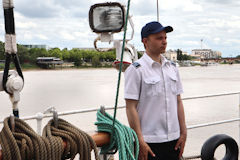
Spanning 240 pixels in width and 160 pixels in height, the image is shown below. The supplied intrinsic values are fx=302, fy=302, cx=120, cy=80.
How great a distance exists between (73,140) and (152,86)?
2.09 feet

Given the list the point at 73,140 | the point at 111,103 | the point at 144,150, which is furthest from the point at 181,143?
the point at 111,103

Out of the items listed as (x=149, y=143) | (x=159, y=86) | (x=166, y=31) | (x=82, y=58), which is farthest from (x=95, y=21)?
(x=82, y=58)

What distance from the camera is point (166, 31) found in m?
1.69

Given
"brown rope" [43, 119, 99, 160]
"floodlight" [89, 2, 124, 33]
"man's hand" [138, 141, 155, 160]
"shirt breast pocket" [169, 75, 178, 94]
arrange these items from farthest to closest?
1. "floodlight" [89, 2, 124, 33]
2. "shirt breast pocket" [169, 75, 178, 94]
3. "man's hand" [138, 141, 155, 160]
4. "brown rope" [43, 119, 99, 160]

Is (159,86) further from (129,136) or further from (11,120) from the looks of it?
(11,120)

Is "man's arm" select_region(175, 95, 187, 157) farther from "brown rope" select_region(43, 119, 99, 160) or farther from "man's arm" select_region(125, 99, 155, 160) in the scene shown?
"brown rope" select_region(43, 119, 99, 160)

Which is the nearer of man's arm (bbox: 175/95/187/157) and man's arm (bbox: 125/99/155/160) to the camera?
man's arm (bbox: 125/99/155/160)

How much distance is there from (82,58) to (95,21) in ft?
207

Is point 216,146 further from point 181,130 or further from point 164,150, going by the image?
point 164,150

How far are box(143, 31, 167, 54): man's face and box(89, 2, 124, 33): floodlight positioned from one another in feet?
0.97

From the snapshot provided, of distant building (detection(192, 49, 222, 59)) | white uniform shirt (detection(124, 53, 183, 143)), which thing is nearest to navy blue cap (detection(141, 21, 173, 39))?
white uniform shirt (detection(124, 53, 183, 143))

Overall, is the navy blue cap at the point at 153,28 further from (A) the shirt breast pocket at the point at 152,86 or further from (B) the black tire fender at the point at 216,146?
(B) the black tire fender at the point at 216,146

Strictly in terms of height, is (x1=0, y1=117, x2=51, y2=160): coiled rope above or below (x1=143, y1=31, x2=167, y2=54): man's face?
below

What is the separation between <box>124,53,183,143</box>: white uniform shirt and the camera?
64.3 inches
